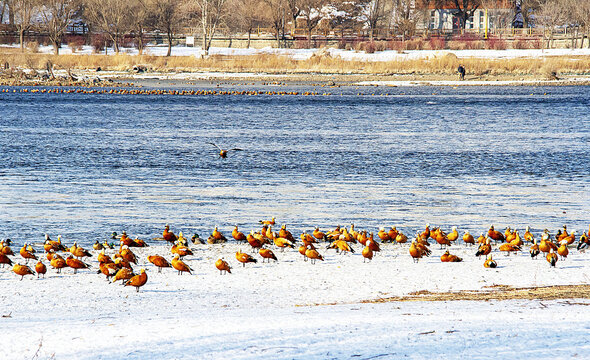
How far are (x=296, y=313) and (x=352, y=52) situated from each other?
9227cm

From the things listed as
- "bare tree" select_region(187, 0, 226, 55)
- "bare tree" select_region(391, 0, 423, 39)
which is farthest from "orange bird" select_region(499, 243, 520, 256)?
"bare tree" select_region(391, 0, 423, 39)

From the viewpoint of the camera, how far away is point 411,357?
25.4 ft

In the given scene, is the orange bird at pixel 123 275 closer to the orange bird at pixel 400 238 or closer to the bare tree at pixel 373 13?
the orange bird at pixel 400 238

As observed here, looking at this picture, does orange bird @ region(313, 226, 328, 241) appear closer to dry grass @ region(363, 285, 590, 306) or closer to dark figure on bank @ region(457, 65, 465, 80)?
dry grass @ region(363, 285, 590, 306)

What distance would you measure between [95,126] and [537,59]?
203 feet

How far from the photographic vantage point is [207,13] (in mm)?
109438

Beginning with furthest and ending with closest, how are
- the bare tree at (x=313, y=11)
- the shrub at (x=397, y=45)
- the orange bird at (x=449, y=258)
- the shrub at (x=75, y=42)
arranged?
the bare tree at (x=313, y=11) → the shrub at (x=75, y=42) → the shrub at (x=397, y=45) → the orange bird at (x=449, y=258)

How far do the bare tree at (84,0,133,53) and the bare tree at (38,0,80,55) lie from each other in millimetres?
3414

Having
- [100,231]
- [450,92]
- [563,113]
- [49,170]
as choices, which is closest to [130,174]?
[49,170]

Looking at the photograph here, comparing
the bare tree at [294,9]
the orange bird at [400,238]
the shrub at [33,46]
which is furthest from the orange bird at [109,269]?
the bare tree at [294,9]

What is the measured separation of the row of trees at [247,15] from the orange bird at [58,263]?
291 feet

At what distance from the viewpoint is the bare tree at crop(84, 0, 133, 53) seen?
10431 centimetres

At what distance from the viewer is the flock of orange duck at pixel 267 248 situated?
12.9 m

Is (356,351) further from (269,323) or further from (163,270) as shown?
(163,270)
